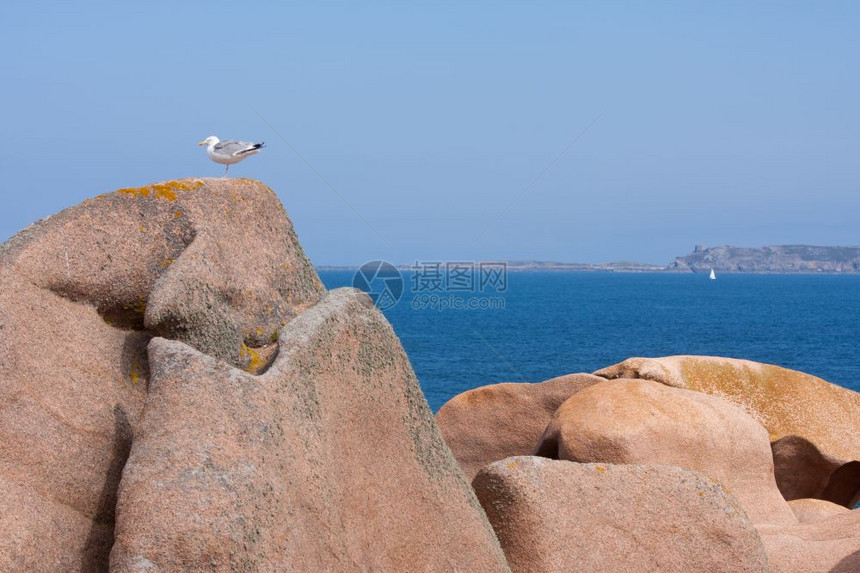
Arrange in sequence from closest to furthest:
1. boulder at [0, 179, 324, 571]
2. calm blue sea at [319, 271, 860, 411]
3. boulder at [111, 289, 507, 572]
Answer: boulder at [111, 289, 507, 572] < boulder at [0, 179, 324, 571] < calm blue sea at [319, 271, 860, 411]

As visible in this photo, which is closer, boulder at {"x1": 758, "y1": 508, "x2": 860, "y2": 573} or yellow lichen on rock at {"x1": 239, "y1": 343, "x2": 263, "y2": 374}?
yellow lichen on rock at {"x1": 239, "y1": 343, "x2": 263, "y2": 374}

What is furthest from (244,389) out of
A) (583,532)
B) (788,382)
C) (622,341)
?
(622,341)

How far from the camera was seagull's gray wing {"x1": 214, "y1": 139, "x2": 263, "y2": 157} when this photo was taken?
30.7 ft

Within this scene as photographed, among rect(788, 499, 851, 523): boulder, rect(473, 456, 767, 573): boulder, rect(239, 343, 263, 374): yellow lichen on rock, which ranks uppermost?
rect(239, 343, 263, 374): yellow lichen on rock

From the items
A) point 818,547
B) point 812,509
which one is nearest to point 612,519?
point 818,547

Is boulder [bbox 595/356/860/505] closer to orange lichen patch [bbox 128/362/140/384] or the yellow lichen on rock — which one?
the yellow lichen on rock

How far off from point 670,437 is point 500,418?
380 cm

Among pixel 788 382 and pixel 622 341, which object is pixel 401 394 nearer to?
pixel 788 382

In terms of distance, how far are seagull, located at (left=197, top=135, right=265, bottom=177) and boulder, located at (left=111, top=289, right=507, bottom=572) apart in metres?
2.97

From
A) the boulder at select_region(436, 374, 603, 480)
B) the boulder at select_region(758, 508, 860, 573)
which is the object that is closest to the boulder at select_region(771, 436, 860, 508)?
the boulder at select_region(436, 374, 603, 480)

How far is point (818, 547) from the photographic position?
9492mm

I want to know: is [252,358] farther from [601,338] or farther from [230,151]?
[601,338]

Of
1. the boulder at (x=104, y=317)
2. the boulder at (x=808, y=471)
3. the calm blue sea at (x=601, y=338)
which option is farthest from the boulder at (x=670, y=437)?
the calm blue sea at (x=601, y=338)

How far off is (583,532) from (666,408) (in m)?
3.72
